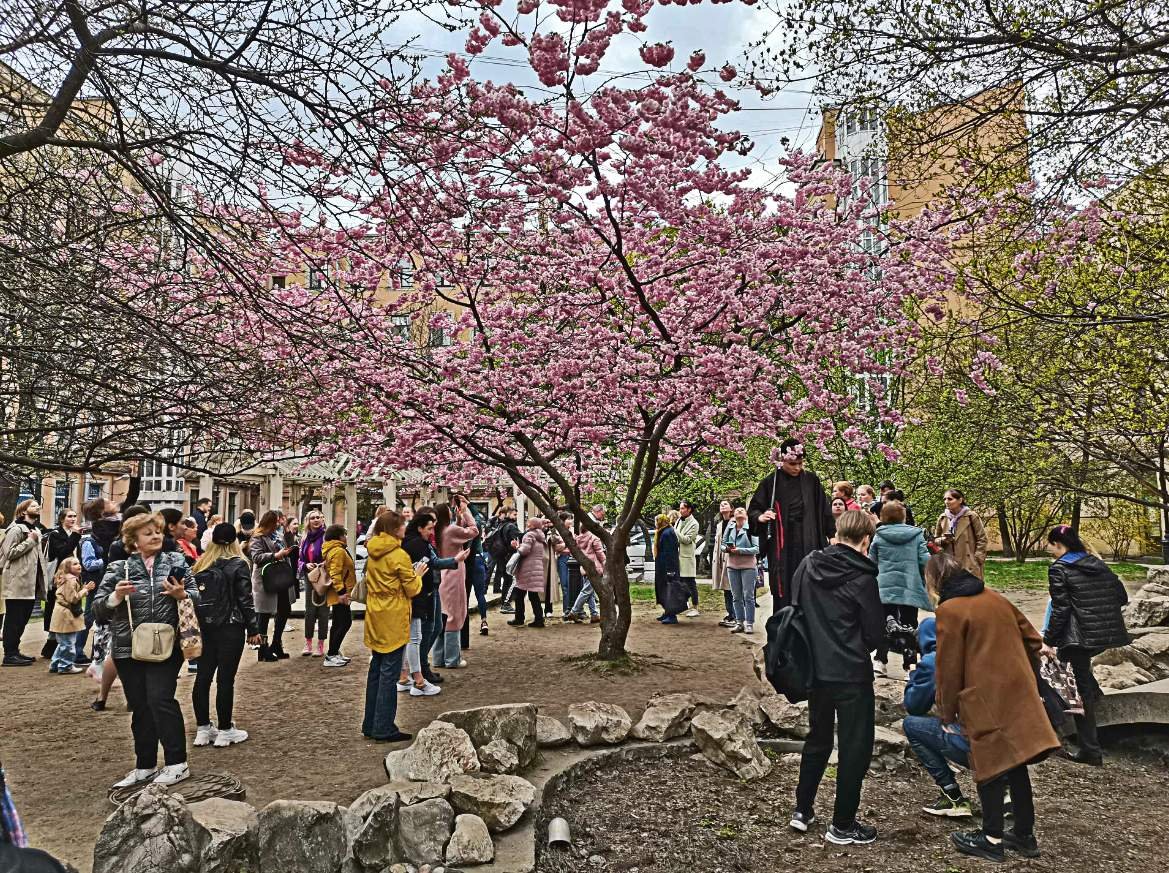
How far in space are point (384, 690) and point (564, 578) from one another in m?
8.78

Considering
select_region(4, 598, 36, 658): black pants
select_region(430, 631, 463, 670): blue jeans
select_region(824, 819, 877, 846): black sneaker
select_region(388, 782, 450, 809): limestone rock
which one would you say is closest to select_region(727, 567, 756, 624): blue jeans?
select_region(430, 631, 463, 670): blue jeans

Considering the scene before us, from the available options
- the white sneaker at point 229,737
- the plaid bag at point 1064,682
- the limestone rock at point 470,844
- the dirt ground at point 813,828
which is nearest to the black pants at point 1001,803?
the dirt ground at point 813,828

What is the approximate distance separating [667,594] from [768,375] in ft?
18.9

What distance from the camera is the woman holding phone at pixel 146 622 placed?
5715 millimetres

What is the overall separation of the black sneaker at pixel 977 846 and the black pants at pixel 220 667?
5454 millimetres

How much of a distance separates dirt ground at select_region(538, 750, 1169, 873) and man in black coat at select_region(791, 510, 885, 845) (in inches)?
13.3

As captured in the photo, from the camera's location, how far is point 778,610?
5742 mm

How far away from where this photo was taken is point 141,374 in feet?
20.5

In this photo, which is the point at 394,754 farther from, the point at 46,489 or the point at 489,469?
the point at 46,489

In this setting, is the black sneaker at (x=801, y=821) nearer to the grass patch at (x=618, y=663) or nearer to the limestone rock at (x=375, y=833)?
the limestone rock at (x=375, y=833)

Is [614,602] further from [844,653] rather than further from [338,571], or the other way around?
[844,653]

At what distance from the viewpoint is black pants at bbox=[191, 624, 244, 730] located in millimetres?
6844

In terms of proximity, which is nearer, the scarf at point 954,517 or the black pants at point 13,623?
the scarf at point 954,517

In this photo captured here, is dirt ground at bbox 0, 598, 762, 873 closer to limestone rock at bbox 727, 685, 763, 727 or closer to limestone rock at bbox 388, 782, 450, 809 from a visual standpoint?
limestone rock at bbox 388, 782, 450, 809
